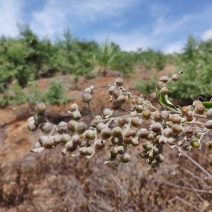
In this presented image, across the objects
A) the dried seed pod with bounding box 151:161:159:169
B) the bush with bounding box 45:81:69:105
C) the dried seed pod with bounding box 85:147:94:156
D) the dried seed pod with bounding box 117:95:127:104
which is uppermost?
the dried seed pod with bounding box 117:95:127:104

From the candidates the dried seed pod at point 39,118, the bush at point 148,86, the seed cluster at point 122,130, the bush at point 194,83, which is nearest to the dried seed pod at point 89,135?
the seed cluster at point 122,130

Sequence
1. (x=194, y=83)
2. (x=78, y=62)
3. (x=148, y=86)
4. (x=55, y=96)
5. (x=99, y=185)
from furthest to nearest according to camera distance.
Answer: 1. (x=78, y=62)
2. (x=55, y=96)
3. (x=148, y=86)
4. (x=194, y=83)
5. (x=99, y=185)

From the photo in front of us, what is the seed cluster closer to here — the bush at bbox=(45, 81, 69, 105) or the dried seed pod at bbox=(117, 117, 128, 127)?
the dried seed pod at bbox=(117, 117, 128, 127)

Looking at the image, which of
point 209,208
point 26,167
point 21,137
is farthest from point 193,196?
point 21,137

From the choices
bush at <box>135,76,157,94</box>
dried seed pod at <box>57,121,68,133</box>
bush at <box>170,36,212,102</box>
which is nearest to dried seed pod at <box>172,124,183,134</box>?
dried seed pod at <box>57,121,68,133</box>

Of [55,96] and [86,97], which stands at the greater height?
[86,97]

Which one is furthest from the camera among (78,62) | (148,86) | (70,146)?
(78,62)

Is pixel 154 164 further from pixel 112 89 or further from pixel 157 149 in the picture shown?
pixel 112 89

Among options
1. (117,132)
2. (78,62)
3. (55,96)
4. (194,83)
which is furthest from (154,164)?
(78,62)

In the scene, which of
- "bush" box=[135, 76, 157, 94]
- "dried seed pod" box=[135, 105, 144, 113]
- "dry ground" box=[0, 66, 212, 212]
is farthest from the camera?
"bush" box=[135, 76, 157, 94]

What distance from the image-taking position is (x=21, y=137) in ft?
19.9

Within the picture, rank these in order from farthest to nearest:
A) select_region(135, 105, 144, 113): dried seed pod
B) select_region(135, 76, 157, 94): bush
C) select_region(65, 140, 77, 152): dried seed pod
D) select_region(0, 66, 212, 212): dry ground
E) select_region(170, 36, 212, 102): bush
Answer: select_region(135, 76, 157, 94): bush < select_region(170, 36, 212, 102): bush < select_region(0, 66, 212, 212): dry ground < select_region(135, 105, 144, 113): dried seed pod < select_region(65, 140, 77, 152): dried seed pod

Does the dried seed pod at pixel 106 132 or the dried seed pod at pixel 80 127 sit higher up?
the dried seed pod at pixel 80 127

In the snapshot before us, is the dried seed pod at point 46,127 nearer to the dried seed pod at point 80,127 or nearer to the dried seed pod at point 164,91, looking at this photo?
the dried seed pod at point 80,127
